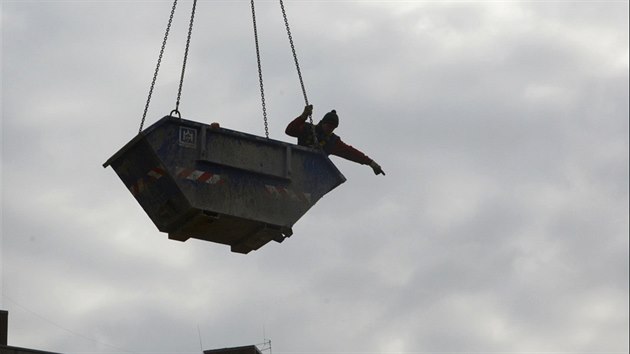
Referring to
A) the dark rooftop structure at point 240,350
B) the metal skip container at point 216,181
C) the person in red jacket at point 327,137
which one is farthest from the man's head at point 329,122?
the dark rooftop structure at point 240,350

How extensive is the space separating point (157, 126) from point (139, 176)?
746 millimetres

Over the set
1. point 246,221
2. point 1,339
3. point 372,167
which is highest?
point 1,339

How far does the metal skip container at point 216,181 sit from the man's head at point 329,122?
3.82 ft

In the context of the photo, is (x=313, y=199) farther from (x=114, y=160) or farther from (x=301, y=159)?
(x=114, y=160)

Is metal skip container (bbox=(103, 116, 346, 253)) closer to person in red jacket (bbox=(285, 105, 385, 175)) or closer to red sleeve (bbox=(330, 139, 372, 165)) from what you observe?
person in red jacket (bbox=(285, 105, 385, 175))

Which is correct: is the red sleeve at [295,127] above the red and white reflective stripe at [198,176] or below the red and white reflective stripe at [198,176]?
above

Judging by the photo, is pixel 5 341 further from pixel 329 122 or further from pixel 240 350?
pixel 329 122

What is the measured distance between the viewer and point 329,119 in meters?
22.5

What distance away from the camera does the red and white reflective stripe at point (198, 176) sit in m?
20.1

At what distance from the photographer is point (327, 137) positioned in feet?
73.3

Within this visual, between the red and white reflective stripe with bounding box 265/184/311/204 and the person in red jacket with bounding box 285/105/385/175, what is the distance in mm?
1094

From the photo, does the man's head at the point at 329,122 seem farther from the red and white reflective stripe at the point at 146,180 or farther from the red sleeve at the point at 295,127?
the red and white reflective stripe at the point at 146,180

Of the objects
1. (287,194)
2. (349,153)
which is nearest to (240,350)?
(349,153)

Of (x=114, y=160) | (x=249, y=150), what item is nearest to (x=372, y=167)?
(x=249, y=150)
